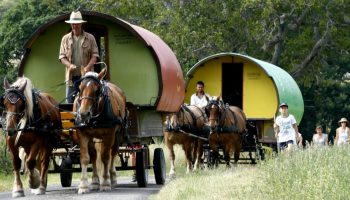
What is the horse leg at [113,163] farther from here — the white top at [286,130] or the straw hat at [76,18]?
the white top at [286,130]

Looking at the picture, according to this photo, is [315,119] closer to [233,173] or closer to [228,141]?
[228,141]

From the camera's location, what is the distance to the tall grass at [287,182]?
40.3ft

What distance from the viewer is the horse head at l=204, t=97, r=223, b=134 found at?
78.2ft

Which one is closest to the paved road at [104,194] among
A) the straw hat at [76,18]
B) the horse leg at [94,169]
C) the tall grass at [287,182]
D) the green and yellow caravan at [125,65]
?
the horse leg at [94,169]

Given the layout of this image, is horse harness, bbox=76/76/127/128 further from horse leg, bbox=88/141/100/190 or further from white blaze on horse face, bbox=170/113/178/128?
white blaze on horse face, bbox=170/113/178/128

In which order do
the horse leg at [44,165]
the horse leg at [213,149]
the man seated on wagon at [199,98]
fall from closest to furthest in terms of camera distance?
the horse leg at [44,165] < the horse leg at [213,149] < the man seated on wagon at [199,98]

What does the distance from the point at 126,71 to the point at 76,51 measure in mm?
1552

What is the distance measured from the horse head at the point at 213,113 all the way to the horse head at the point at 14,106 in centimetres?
715

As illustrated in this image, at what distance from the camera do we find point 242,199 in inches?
535

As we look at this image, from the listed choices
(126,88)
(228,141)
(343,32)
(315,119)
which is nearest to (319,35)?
(343,32)

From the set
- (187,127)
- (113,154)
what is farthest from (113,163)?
(187,127)

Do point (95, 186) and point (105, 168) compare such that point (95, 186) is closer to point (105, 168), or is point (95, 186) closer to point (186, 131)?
point (105, 168)

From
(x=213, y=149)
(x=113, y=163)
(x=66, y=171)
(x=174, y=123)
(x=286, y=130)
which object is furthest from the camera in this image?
(x=213, y=149)

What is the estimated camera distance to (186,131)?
24.1 metres
